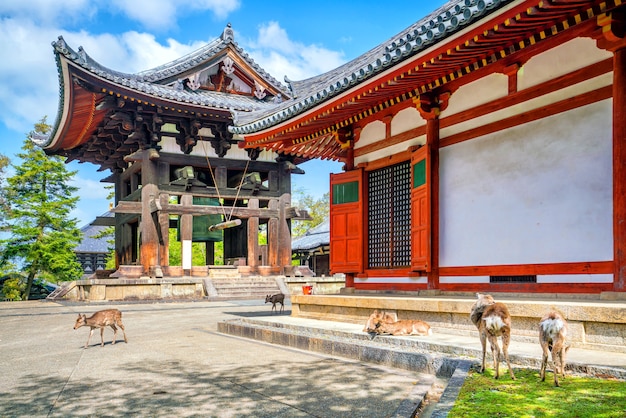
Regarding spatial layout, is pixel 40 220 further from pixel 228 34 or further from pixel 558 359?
pixel 558 359

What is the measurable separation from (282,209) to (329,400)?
22307 mm

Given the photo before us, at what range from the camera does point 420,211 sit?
1109 cm

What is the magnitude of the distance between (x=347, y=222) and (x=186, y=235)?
1350 cm

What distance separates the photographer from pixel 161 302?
22453 mm

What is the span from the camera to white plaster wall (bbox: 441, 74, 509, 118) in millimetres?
9758

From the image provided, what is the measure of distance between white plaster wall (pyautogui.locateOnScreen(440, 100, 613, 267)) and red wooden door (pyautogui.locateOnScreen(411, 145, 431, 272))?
1.00 feet

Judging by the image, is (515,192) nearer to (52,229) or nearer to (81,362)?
(81,362)

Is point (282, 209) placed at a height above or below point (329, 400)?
above

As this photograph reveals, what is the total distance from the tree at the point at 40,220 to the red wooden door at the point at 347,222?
2560 centimetres

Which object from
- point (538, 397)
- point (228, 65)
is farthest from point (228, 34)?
point (538, 397)

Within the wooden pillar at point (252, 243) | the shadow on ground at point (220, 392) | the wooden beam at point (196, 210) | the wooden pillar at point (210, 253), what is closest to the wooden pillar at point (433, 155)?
the shadow on ground at point (220, 392)

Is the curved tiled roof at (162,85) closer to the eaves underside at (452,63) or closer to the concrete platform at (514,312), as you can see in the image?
the eaves underside at (452,63)

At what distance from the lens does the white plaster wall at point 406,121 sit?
11710 mm

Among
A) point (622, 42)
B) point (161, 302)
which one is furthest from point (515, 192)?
point (161, 302)
